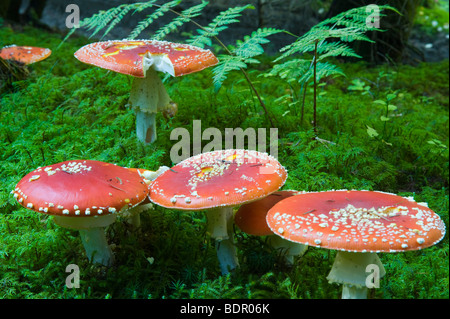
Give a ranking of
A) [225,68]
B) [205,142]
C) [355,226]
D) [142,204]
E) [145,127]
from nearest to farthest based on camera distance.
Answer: [355,226], [142,204], [225,68], [145,127], [205,142]

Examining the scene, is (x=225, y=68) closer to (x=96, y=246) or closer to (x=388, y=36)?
(x=96, y=246)

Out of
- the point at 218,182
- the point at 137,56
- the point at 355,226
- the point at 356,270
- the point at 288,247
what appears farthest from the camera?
the point at 137,56

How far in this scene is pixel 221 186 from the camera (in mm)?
2279

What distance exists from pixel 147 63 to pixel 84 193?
1422 mm

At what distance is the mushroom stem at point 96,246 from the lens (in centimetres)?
261

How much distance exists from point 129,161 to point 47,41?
4056mm

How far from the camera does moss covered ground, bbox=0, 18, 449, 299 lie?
2.60m

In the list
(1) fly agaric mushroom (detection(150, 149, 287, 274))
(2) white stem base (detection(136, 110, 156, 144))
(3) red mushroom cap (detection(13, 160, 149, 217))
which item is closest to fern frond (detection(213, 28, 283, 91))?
(2) white stem base (detection(136, 110, 156, 144))

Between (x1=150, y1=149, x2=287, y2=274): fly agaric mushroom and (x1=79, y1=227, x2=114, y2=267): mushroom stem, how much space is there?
0.47 m

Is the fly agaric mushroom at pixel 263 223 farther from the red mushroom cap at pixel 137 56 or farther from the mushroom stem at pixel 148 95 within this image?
the mushroom stem at pixel 148 95

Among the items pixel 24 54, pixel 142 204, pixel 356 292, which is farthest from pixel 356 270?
pixel 24 54

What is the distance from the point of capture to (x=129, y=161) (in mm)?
3674

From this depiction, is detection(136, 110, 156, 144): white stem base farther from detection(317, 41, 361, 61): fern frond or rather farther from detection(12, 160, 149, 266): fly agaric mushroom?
detection(317, 41, 361, 61): fern frond

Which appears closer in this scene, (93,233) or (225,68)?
(93,233)
